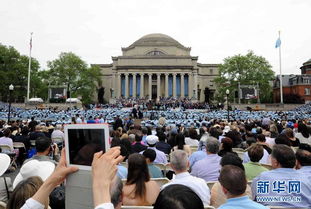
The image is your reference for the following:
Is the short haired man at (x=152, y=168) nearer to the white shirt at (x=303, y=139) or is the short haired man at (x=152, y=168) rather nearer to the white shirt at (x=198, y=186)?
the white shirt at (x=198, y=186)

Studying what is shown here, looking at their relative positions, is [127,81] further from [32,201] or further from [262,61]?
[32,201]

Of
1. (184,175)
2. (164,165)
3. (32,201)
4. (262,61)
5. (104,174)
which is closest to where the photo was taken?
(104,174)

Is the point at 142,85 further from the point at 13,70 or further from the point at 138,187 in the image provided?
the point at 138,187

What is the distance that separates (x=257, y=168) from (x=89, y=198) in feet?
15.2

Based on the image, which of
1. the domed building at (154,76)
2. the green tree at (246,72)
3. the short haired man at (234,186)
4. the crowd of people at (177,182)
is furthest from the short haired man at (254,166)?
the domed building at (154,76)

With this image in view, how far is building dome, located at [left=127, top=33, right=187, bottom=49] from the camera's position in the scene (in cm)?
8694

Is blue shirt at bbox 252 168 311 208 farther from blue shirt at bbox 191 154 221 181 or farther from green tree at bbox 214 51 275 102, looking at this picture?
green tree at bbox 214 51 275 102

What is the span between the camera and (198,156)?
732 cm

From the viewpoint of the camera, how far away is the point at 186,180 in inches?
176

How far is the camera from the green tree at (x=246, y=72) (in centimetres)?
6775

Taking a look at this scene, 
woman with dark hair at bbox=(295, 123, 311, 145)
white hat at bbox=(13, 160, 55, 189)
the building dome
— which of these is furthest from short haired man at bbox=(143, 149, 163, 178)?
the building dome

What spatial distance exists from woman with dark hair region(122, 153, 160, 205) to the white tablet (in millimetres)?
2083

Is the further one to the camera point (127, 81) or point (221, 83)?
point (127, 81)

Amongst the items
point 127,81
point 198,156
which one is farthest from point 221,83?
point 198,156
